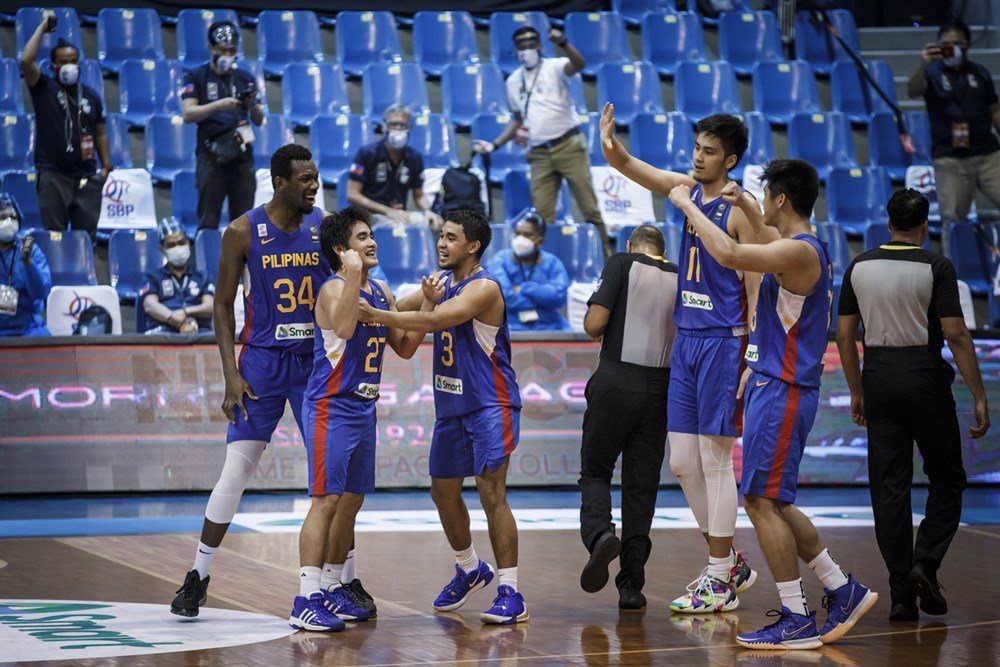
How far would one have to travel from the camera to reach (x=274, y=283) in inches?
256

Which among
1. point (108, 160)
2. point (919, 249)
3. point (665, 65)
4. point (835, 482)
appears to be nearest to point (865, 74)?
point (665, 65)

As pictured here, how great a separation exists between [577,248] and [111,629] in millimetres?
8233

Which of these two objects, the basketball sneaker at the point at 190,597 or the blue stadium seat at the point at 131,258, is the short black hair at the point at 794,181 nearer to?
the basketball sneaker at the point at 190,597

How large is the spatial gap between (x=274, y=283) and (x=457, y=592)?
1.70 meters

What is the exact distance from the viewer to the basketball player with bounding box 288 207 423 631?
6.05m

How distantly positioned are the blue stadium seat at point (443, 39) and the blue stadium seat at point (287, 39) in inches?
45.5

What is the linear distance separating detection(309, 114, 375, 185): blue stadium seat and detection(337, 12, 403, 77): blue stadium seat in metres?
1.43

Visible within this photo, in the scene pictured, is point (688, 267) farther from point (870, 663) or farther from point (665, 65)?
point (665, 65)

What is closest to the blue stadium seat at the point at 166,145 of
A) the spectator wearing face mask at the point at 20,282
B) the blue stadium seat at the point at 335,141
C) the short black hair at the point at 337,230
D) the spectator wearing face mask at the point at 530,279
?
the blue stadium seat at the point at 335,141

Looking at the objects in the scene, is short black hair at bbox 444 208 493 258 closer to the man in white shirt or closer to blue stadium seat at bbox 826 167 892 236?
the man in white shirt

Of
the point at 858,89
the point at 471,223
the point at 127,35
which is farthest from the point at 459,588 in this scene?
the point at 858,89

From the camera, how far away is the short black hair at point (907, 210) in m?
6.59

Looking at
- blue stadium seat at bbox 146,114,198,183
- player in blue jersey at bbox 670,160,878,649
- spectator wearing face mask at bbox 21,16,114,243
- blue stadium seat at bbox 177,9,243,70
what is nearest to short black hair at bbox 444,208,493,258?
player in blue jersey at bbox 670,160,878,649

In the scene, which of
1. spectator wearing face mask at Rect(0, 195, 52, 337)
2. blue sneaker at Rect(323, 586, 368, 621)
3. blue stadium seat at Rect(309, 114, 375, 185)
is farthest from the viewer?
blue stadium seat at Rect(309, 114, 375, 185)
